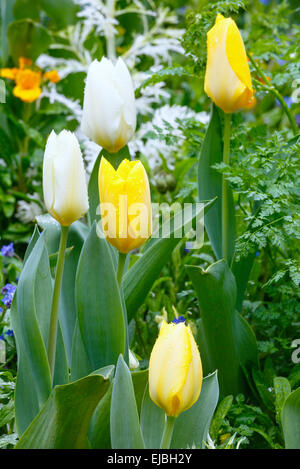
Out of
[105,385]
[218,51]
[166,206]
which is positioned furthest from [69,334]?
[166,206]

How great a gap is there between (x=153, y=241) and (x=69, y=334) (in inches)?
9.7

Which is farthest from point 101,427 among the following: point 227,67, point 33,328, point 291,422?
point 227,67

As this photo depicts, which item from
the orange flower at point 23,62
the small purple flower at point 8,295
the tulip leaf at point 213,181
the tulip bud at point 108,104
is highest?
the orange flower at point 23,62

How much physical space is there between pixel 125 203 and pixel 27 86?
176 centimetres

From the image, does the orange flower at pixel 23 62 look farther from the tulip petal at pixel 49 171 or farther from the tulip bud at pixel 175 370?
the tulip bud at pixel 175 370

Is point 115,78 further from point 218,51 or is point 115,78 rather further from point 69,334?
point 69,334

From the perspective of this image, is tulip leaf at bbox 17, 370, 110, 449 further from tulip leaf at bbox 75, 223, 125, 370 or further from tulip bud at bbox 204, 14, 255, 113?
tulip bud at bbox 204, 14, 255, 113

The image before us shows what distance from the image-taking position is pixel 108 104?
108 cm

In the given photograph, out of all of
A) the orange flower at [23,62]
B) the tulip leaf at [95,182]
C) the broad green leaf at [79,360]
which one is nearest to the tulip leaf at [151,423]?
the broad green leaf at [79,360]

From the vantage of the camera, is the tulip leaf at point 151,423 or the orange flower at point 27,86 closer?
the tulip leaf at point 151,423

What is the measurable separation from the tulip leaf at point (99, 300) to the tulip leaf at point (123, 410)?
6.9 inches

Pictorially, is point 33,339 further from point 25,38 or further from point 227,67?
point 25,38

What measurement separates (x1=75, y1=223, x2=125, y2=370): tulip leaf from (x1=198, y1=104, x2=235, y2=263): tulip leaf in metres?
0.40

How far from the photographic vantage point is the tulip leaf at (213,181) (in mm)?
1320
